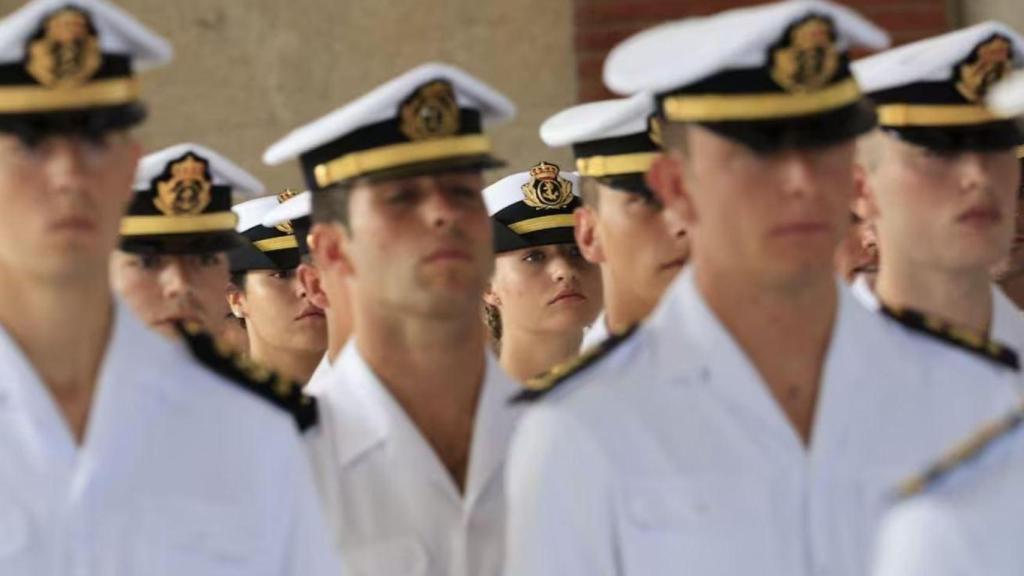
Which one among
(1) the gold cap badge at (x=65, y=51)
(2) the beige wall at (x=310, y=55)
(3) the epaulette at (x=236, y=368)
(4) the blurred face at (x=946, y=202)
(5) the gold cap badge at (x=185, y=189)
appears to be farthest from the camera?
(2) the beige wall at (x=310, y=55)

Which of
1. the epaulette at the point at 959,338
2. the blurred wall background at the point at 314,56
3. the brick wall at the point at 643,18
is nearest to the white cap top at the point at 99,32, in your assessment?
the epaulette at the point at 959,338

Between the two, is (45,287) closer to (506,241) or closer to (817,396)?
(817,396)

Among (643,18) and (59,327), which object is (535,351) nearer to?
(59,327)

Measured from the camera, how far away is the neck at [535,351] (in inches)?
224

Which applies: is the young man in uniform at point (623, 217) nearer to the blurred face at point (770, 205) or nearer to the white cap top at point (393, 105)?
the white cap top at point (393, 105)

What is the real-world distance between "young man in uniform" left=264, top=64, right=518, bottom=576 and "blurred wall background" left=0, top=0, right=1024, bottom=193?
445 cm

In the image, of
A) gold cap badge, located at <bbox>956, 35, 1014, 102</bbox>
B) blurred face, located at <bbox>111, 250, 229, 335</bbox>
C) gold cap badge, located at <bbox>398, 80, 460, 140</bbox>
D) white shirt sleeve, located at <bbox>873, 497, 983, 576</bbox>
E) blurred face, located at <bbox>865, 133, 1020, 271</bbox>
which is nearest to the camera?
white shirt sleeve, located at <bbox>873, 497, 983, 576</bbox>

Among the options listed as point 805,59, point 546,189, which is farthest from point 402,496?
point 546,189

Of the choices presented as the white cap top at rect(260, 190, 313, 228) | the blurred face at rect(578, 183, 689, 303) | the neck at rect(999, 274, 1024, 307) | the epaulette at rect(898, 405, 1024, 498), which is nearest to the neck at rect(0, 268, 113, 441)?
the epaulette at rect(898, 405, 1024, 498)

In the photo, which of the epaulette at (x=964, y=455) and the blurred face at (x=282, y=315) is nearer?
the epaulette at (x=964, y=455)

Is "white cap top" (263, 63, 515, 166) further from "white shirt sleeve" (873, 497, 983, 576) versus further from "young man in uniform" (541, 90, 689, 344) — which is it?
"white shirt sleeve" (873, 497, 983, 576)

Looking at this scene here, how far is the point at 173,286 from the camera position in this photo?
5.07 m

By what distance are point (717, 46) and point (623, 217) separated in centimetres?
144

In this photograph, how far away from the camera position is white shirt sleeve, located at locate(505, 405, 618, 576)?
11.4 feet
